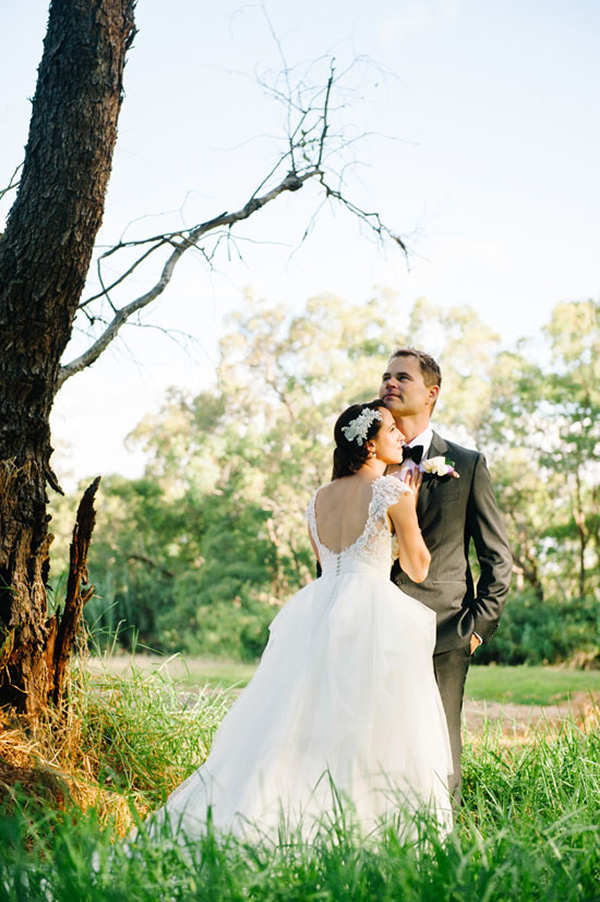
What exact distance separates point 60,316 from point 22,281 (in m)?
0.24

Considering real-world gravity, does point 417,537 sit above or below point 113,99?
below

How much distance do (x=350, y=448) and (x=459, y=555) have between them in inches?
29.5

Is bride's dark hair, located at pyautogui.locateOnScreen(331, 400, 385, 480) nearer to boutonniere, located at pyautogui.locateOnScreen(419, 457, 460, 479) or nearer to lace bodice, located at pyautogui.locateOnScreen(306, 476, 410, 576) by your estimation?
lace bodice, located at pyautogui.locateOnScreen(306, 476, 410, 576)

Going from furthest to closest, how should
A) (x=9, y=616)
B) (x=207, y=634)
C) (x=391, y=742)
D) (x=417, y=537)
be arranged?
(x=207, y=634) < (x=9, y=616) < (x=417, y=537) < (x=391, y=742)

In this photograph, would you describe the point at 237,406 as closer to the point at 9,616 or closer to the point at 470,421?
the point at 470,421

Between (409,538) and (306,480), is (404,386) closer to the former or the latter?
(409,538)

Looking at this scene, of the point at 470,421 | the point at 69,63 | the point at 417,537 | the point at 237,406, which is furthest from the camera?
the point at 237,406

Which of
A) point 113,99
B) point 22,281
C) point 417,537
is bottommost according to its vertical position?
point 417,537

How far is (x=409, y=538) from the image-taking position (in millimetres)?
3609

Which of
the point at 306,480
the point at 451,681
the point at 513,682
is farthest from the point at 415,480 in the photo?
the point at 306,480

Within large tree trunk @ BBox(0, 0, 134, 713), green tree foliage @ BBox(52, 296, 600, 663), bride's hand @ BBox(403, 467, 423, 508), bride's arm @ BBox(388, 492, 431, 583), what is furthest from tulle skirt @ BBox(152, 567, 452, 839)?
green tree foliage @ BBox(52, 296, 600, 663)

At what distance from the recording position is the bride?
128 inches

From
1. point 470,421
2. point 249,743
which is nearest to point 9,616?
point 249,743

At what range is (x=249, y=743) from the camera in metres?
3.50
